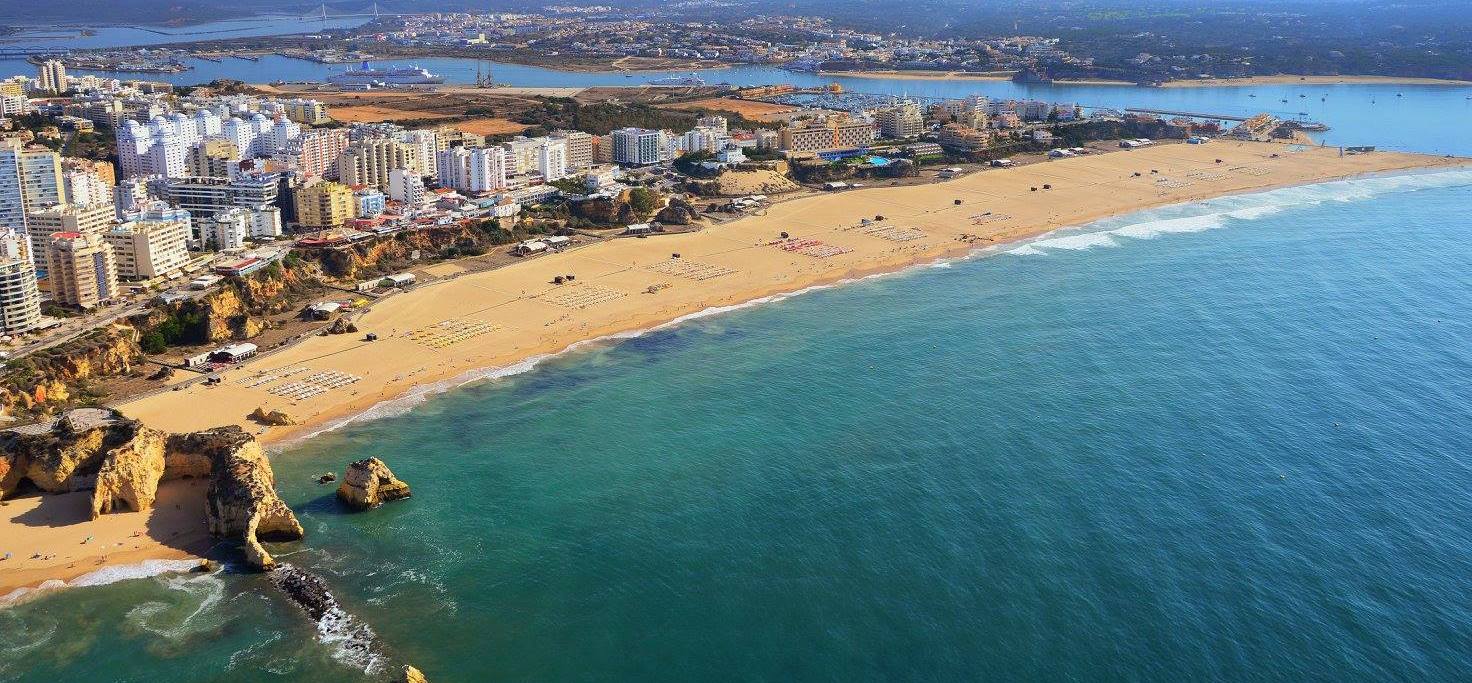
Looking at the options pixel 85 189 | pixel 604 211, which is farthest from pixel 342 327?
pixel 85 189

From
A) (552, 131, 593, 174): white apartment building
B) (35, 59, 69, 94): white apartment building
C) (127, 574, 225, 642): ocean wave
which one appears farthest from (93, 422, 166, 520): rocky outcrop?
(35, 59, 69, 94): white apartment building

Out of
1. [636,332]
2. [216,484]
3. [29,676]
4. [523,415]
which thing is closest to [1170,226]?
[636,332]

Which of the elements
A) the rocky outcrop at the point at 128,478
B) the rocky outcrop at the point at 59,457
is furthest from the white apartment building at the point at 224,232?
the rocky outcrop at the point at 128,478

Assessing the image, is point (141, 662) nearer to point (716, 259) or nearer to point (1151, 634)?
point (1151, 634)

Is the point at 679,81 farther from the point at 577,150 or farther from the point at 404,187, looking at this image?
the point at 404,187

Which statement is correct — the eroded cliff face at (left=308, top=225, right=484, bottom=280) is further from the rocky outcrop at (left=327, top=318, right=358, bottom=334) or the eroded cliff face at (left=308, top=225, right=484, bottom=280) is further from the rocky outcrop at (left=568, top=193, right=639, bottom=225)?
the rocky outcrop at (left=568, top=193, right=639, bottom=225)
